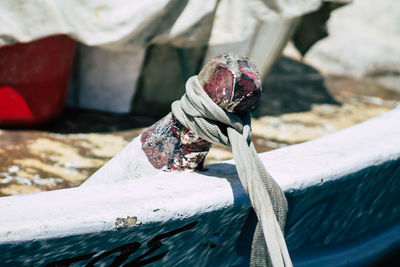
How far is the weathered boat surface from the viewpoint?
39.8 inches

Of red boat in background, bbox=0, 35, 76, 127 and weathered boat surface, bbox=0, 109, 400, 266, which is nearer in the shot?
weathered boat surface, bbox=0, 109, 400, 266

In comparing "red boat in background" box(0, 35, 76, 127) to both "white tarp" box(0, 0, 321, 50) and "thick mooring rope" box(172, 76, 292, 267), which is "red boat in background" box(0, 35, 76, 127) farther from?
"thick mooring rope" box(172, 76, 292, 267)

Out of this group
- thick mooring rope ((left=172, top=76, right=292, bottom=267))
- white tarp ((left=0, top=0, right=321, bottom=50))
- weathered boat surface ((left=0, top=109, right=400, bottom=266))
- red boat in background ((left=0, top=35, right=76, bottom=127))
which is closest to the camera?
weathered boat surface ((left=0, top=109, right=400, bottom=266))

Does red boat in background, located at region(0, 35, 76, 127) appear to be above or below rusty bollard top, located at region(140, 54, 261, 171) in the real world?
below

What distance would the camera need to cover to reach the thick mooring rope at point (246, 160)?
1127mm

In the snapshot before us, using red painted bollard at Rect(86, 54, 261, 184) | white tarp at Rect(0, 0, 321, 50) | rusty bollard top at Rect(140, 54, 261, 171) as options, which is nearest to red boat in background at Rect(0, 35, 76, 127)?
white tarp at Rect(0, 0, 321, 50)

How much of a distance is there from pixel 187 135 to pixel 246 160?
7.3 inches

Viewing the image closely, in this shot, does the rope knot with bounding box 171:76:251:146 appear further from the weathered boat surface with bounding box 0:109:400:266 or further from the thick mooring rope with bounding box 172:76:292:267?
the weathered boat surface with bounding box 0:109:400:266

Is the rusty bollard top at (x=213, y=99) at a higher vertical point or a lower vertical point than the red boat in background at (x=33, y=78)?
higher

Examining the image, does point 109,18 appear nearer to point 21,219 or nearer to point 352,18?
point 21,219

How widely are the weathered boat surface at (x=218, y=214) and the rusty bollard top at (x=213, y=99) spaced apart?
4cm

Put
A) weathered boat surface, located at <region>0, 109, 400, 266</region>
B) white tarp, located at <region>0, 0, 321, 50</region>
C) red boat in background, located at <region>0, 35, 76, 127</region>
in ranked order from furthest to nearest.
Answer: red boat in background, located at <region>0, 35, 76, 127</region> < white tarp, located at <region>0, 0, 321, 50</region> < weathered boat surface, located at <region>0, 109, 400, 266</region>

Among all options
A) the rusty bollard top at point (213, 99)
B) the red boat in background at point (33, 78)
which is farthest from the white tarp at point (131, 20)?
the rusty bollard top at point (213, 99)

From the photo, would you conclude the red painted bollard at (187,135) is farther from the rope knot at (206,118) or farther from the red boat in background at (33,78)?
the red boat in background at (33,78)
